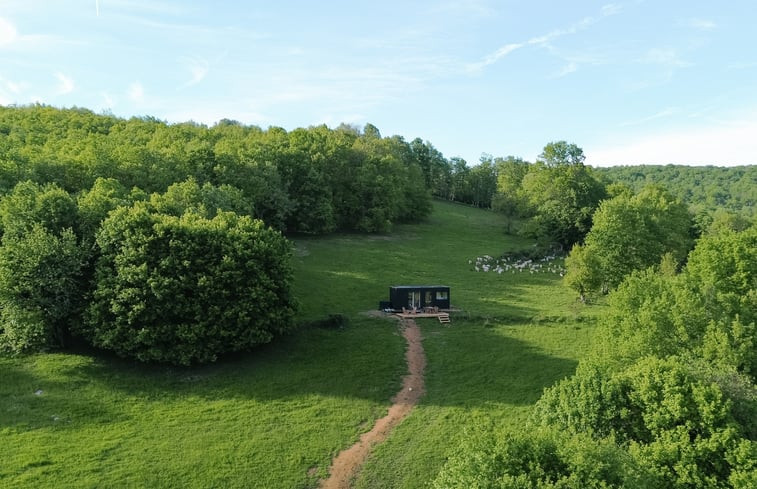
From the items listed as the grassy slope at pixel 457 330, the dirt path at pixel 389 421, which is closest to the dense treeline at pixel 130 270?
the grassy slope at pixel 457 330

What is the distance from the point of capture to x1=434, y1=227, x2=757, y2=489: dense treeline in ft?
49.8

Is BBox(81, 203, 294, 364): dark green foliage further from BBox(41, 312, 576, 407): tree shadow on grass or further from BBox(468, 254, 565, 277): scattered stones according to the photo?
BBox(468, 254, 565, 277): scattered stones

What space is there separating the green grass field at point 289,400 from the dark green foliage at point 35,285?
1.97 metres

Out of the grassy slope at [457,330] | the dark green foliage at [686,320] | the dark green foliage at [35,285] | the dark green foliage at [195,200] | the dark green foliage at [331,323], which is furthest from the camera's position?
the dark green foliage at [195,200]

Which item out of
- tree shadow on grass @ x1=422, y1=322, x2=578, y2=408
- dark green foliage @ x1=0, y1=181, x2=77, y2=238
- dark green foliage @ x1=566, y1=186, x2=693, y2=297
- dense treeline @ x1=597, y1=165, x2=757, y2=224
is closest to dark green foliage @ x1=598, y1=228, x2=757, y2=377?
tree shadow on grass @ x1=422, y1=322, x2=578, y2=408

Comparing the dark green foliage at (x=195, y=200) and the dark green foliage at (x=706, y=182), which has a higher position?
the dark green foliage at (x=706, y=182)

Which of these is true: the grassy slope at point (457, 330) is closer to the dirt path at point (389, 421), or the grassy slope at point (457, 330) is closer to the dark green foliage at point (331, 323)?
the dirt path at point (389, 421)

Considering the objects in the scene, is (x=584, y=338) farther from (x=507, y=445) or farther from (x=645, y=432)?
(x=507, y=445)

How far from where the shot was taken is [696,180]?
178 meters

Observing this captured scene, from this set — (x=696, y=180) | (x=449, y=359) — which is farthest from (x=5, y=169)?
(x=696, y=180)

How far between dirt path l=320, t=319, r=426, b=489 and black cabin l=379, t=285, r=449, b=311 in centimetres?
438

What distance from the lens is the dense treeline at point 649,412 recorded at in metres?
15.2

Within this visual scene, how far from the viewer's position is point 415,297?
4606 centimetres

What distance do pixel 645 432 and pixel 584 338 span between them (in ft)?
72.1
